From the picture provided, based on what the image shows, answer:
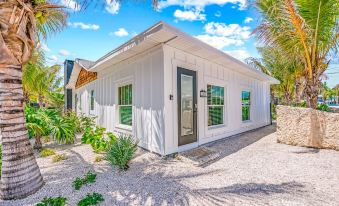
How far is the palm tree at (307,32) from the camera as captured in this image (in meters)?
5.30

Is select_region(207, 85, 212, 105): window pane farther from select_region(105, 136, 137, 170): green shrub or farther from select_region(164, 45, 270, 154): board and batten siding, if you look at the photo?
select_region(105, 136, 137, 170): green shrub

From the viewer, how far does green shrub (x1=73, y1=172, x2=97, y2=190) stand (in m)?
3.51

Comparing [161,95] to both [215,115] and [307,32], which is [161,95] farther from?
[307,32]

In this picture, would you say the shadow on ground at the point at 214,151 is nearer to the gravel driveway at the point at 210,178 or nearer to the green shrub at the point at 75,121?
the gravel driveway at the point at 210,178

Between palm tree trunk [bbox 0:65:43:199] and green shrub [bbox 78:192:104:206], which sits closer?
green shrub [bbox 78:192:104:206]

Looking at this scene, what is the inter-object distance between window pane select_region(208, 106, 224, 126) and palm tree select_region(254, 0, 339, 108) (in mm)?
2845

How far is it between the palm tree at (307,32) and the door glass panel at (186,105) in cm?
268

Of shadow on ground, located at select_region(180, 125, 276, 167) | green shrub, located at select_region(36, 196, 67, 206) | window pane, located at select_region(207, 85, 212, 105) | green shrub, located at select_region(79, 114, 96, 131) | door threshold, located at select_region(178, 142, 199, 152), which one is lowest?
green shrub, located at select_region(36, 196, 67, 206)

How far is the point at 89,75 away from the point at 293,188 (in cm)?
1017

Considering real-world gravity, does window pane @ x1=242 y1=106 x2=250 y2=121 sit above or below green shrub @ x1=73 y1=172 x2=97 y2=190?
above

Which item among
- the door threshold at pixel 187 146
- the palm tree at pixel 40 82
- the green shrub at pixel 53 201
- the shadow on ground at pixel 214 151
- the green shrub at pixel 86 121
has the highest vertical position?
the palm tree at pixel 40 82

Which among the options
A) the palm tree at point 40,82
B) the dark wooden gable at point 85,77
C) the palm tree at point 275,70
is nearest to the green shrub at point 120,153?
the dark wooden gable at point 85,77

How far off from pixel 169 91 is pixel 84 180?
2920 mm

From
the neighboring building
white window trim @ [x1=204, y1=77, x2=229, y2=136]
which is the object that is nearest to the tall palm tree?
white window trim @ [x1=204, y1=77, x2=229, y2=136]
